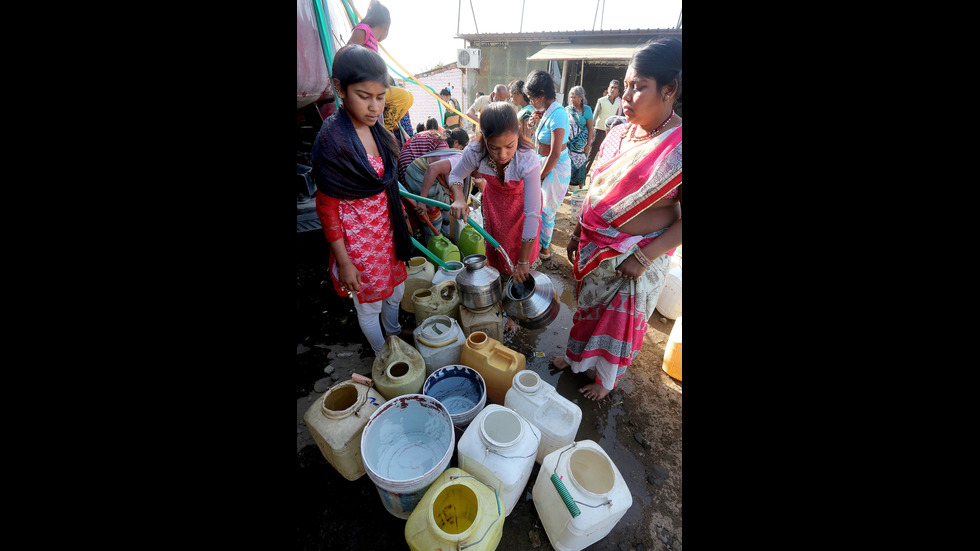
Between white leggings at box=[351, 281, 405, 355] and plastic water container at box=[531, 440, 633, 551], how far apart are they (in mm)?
1489

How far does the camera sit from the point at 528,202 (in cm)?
270

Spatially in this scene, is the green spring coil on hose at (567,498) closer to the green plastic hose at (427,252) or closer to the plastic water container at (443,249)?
the green plastic hose at (427,252)

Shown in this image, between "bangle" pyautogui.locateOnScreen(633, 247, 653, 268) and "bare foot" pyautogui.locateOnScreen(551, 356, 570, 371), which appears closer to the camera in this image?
"bangle" pyautogui.locateOnScreen(633, 247, 653, 268)

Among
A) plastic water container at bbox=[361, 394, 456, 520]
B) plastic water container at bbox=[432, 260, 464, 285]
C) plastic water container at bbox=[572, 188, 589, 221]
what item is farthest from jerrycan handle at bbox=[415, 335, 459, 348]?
plastic water container at bbox=[572, 188, 589, 221]

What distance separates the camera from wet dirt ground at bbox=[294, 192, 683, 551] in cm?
192

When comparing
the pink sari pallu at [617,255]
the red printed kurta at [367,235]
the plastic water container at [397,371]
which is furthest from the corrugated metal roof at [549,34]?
the plastic water container at [397,371]

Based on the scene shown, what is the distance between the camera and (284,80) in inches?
30.8

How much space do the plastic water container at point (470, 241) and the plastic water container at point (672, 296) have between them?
2.02 metres

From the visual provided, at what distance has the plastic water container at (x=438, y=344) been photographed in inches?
102

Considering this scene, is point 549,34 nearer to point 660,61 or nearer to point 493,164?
point 493,164

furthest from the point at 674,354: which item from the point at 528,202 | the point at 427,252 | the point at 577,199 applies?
the point at 577,199

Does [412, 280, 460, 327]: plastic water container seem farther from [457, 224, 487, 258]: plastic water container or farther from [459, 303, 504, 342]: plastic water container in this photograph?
[457, 224, 487, 258]: plastic water container

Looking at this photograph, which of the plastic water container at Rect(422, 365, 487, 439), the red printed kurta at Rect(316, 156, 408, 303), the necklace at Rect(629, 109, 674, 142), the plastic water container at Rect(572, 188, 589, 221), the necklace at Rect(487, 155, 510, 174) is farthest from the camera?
the plastic water container at Rect(572, 188, 589, 221)
